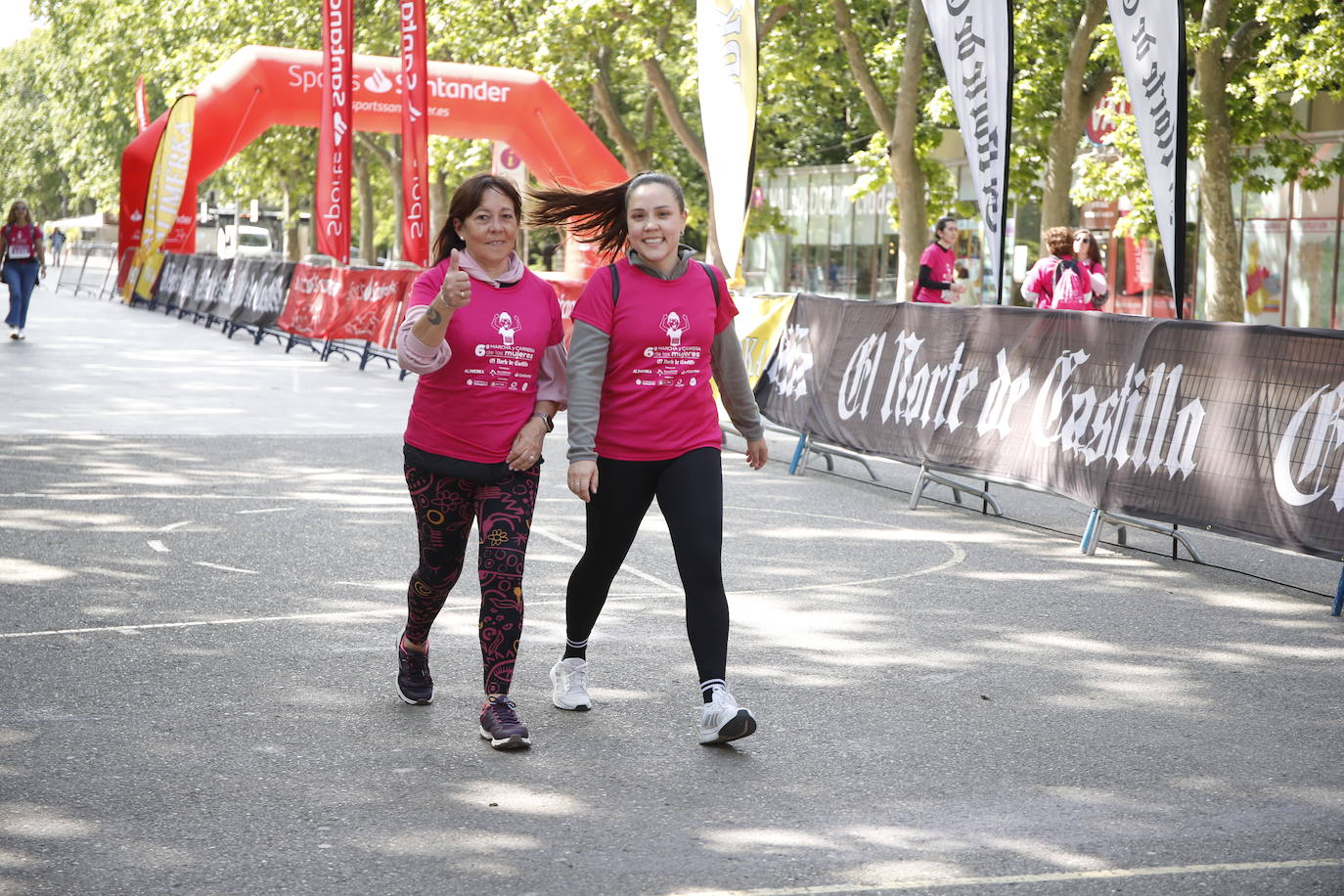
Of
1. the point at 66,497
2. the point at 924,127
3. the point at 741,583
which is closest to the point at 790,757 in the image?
the point at 741,583

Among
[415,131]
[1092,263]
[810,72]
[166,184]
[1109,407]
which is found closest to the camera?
[1109,407]

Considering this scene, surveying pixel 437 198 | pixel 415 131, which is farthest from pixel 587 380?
pixel 437 198

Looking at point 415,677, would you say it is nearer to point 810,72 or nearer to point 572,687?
point 572,687

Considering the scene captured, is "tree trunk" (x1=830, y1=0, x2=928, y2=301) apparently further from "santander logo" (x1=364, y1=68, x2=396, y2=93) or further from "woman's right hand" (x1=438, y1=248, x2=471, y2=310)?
"woman's right hand" (x1=438, y1=248, x2=471, y2=310)

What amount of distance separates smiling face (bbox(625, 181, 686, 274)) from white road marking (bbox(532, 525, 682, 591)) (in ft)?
9.62

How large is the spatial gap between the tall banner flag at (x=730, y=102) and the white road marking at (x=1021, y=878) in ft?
37.0

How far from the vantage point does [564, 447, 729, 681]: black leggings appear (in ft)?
17.9

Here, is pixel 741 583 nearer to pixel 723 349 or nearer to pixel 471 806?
pixel 723 349

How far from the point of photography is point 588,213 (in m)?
5.82

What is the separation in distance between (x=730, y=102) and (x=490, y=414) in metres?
10.6

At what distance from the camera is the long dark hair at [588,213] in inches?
227

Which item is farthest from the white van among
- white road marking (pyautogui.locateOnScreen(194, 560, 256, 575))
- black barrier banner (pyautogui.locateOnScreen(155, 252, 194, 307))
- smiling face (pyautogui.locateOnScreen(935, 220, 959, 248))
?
white road marking (pyautogui.locateOnScreen(194, 560, 256, 575))

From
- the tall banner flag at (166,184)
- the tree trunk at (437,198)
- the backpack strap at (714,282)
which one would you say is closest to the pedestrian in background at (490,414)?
the backpack strap at (714,282)

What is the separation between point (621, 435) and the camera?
547 centimetres
